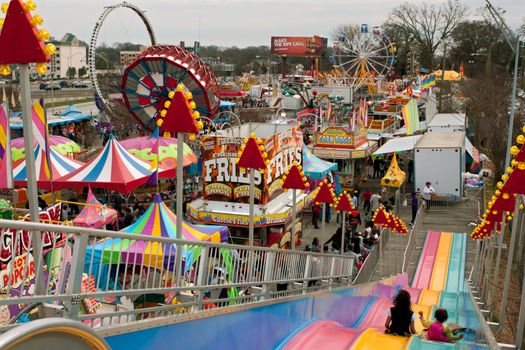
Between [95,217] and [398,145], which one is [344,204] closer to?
[95,217]

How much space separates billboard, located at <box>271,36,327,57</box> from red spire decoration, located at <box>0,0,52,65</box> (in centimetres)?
9916

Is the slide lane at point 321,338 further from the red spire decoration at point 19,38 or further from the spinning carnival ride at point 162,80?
the spinning carnival ride at point 162,80

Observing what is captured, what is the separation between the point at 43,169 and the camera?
16.2 meters

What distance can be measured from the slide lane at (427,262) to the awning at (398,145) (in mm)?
6664

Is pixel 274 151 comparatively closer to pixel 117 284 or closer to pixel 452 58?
pixel 117 284

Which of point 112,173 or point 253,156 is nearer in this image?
point 253,156

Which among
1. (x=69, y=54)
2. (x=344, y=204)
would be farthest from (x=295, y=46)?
(x=344, y=204)

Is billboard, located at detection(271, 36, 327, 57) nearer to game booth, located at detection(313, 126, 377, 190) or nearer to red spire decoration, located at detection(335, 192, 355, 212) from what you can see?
game booth, located at detection(313, 126, 377, 190)

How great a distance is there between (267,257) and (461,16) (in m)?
73.0

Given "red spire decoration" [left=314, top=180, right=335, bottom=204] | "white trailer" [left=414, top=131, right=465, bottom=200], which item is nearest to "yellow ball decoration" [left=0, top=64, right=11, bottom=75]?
"red spire decoration" [left=314, top=180, right=335, bottom=204]

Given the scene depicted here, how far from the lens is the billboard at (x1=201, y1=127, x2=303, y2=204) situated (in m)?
16.3

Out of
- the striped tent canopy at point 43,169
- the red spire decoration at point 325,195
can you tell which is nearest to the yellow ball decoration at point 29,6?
the red spire decoration at point 325,195

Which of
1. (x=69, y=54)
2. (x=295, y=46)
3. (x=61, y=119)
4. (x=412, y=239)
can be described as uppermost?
(x=295, y=46)

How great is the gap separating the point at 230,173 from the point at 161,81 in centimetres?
591
